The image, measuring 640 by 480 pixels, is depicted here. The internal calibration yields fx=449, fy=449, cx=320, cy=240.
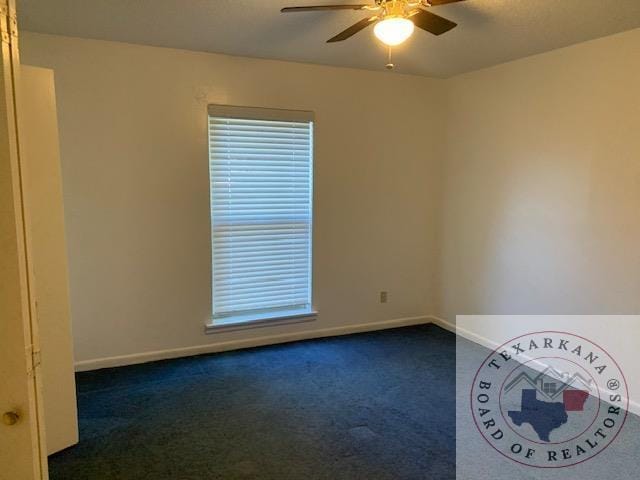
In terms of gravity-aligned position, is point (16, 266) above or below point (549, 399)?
above

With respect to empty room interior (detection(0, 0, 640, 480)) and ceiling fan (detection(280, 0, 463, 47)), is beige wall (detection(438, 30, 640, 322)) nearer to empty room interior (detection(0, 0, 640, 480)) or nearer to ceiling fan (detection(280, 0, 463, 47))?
empty room interior (detection(0, 0, 640, 480))

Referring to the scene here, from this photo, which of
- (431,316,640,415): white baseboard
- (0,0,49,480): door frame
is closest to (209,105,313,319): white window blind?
(431,316,640,415): white baseboard

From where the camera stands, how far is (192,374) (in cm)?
341

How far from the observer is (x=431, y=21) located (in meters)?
2.26

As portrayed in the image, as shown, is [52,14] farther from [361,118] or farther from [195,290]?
[361,118]

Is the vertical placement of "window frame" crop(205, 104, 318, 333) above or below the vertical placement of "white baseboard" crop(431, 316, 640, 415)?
above

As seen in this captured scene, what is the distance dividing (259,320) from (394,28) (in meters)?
2.67

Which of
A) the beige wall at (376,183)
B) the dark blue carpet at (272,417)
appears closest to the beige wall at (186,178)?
the beige wall at (376,183)

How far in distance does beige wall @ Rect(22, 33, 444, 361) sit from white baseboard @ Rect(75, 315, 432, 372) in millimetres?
47

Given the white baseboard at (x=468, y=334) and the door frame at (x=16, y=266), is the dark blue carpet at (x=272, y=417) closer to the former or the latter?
the white baseboard at (x=468, y=334)

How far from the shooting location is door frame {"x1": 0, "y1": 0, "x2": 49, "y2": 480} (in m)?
0.93

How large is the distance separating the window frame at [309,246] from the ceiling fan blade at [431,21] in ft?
5.62

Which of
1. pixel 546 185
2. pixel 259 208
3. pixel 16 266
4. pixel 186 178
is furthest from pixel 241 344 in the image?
pixel 16 266

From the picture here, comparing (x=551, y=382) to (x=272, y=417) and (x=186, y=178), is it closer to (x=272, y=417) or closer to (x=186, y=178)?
(x=272, y=417)
